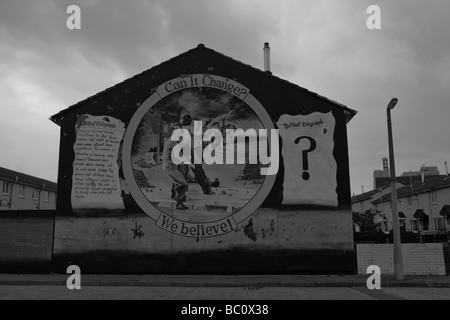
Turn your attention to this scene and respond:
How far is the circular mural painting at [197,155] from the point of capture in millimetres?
17297

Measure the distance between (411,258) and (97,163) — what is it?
13.5 m

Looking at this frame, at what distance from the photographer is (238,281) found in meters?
15.0

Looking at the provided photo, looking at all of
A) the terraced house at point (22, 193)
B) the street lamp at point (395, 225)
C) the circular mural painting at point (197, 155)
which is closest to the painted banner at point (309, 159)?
the circular mural painting at point (197, 155)

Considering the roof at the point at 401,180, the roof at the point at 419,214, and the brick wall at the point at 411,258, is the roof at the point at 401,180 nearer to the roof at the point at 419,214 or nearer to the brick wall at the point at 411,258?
the roof at the point at 419,214

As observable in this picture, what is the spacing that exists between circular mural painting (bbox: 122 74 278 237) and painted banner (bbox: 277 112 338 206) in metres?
0.86

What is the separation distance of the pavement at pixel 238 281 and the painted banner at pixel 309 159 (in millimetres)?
3187

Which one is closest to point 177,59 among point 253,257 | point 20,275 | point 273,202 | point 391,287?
point 273,202

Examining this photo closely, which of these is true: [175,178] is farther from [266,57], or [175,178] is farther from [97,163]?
[266,57]

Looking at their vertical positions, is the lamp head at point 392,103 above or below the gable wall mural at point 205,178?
above

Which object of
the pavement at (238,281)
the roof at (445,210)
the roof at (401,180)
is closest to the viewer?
→ the pavement at (238,281)

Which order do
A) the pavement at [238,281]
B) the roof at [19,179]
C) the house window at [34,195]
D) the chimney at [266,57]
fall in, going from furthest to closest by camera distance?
the house window at [34,195] → the roof at [19,179] → the chimney at [266,57] → the pavement at [238,281]

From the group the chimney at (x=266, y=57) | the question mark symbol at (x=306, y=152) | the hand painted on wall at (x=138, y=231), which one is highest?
the chimney at (x=266, y=57)

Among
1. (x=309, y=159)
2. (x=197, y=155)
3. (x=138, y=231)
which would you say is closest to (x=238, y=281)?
(x=138, y=231)

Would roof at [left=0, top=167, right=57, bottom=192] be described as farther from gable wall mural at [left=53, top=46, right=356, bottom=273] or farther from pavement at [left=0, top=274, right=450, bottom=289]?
pavement at [left=0, top=274, right=450, bottom=289]
